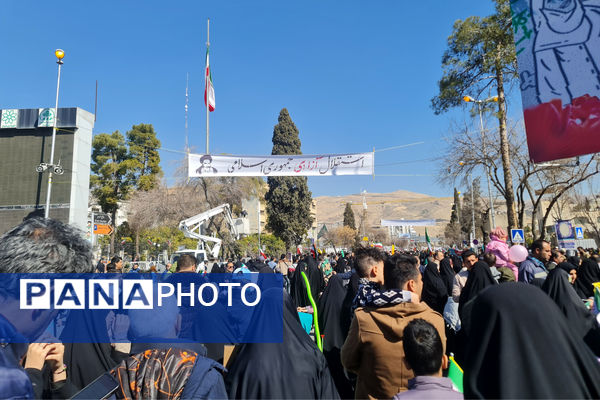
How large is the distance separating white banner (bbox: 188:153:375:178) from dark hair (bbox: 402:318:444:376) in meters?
11.9

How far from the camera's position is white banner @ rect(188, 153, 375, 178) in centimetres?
1402

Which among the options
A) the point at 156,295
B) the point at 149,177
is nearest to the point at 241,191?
the point at 149,177

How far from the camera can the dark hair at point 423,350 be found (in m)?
2.14

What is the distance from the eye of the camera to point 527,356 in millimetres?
1480

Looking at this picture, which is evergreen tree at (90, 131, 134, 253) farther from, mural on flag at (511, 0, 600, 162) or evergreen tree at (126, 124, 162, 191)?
mural on flag at (511, 0, 600, 162)

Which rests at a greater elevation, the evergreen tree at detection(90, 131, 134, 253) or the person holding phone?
the evergreen tree at detection(90, 131, 134, 253)

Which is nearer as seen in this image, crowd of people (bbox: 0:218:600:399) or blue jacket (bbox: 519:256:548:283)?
crowd of people (bbox: 0:218:600:399)

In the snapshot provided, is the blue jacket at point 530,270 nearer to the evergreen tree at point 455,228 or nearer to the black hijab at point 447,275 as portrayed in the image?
the black hijab at point 447,275

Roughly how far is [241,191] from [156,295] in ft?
122

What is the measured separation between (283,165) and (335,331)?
1008 centimetres

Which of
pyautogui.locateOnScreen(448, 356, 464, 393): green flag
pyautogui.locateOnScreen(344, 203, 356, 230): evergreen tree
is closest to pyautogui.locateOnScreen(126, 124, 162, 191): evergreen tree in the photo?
pyautogui.locateOnScreen(448, 356, 464, 393): green flag

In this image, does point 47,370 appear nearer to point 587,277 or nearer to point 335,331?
point 335,331

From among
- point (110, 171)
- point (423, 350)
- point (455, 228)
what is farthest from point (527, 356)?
point (455, 228)

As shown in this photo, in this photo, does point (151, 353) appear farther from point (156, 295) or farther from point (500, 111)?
point (500, 111)
